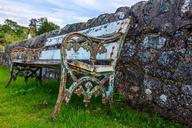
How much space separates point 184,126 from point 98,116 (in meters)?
0.91

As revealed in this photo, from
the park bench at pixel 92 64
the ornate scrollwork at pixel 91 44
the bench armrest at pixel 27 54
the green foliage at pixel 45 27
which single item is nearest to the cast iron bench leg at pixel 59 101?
the park bench at pixel 92 64

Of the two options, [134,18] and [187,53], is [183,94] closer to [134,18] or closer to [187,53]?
[187,53]

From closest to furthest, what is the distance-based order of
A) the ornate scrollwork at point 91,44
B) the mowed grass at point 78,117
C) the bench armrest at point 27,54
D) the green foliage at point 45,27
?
the mowed grass at point 78,117
the ornate scrollwork at point 91,44
the bench armrest at point 27,54
the green foliage at point 45,27

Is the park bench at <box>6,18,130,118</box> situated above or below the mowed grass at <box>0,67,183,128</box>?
above

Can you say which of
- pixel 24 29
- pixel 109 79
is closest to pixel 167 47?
pixel 109 79

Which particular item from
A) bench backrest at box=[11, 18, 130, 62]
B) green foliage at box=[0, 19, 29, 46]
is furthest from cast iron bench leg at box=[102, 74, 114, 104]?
green foliage at box=[0, 19, 29, 46]

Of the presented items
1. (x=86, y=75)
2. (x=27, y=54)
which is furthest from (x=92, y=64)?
(x=27, y=54)

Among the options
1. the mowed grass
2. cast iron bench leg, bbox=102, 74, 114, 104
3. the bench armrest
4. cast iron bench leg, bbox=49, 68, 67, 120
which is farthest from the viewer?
the bench armrest

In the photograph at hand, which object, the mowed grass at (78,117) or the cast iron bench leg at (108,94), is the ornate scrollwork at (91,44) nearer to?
the cast iron bench leg at (108,94)

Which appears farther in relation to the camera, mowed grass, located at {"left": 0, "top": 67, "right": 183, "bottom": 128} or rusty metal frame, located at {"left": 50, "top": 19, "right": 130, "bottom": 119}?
rusty metal frame, located at {"left": 50, "top": 19, "right": 130, "bottom": 119}

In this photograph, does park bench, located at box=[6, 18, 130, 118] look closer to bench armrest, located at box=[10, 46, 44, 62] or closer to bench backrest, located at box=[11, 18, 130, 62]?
bench backrest, located at box=[11, 18, 130, 62]

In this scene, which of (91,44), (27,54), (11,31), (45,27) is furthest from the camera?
(11,31)

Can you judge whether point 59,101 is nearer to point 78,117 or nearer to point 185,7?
point 78,117

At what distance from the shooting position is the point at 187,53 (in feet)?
11.8
